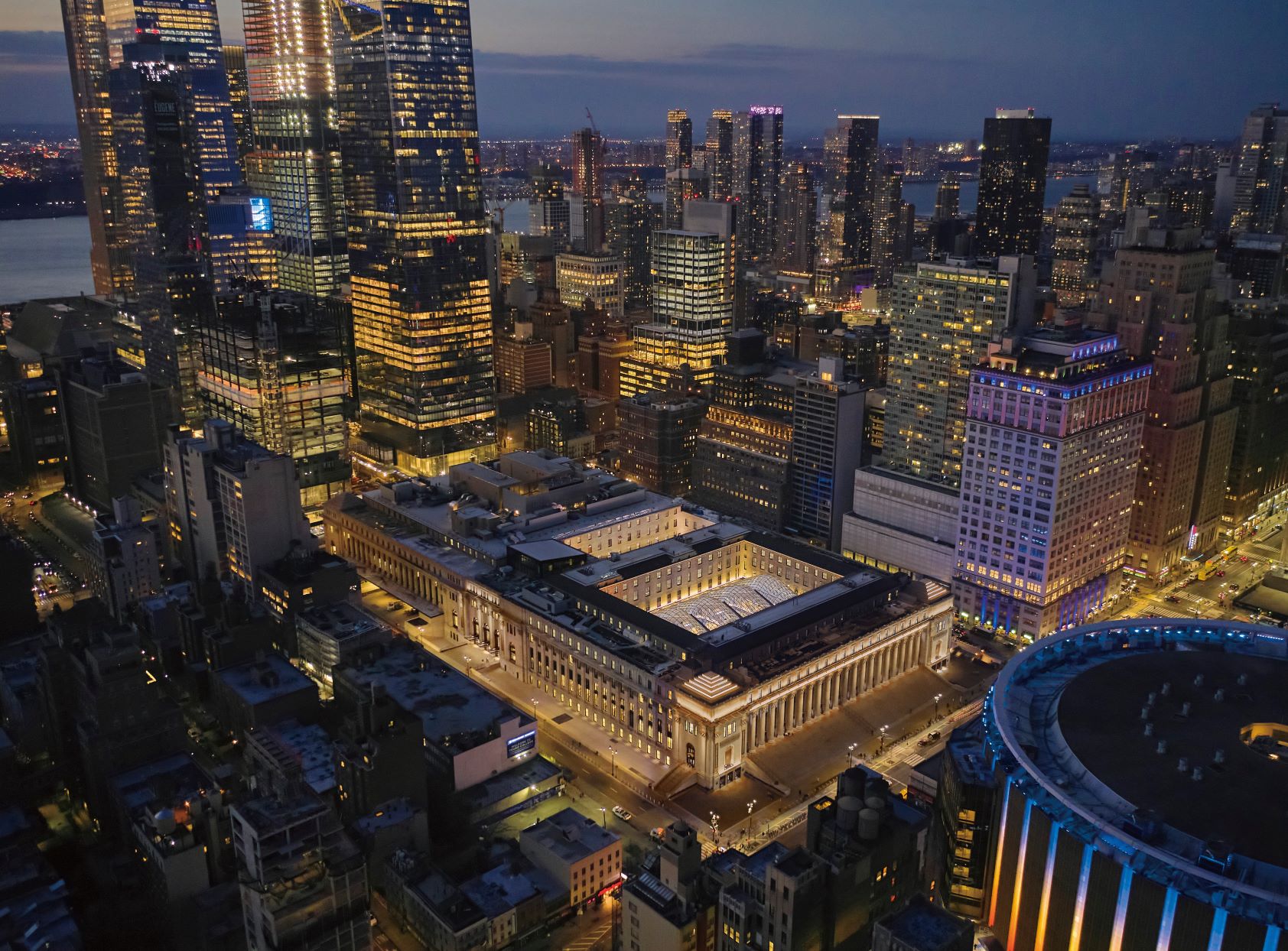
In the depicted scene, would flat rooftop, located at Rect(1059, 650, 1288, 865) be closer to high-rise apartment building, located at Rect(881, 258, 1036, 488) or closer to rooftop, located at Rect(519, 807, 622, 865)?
rooftop, located at Rect(519, 807, 622, 865)

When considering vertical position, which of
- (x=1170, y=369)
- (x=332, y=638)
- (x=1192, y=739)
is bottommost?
(x=332, y=638)

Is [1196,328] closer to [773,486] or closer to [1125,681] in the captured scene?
[773,486]

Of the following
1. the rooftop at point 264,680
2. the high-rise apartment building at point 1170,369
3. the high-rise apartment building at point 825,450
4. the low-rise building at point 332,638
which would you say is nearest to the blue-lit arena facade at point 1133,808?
the high-rise apartment building at point 1170,369

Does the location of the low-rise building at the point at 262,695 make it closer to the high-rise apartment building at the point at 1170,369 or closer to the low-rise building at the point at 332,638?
the low-rise building at the point at 332,638

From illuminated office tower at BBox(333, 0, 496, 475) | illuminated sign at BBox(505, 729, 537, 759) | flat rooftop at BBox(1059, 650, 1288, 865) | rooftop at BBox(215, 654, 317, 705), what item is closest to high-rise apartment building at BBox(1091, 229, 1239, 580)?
flat rooftop at BBox(1059, 650, 1288, 865)

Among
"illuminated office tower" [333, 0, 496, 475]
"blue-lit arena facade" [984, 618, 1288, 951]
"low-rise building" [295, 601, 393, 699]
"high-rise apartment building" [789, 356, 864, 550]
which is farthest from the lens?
"illuminated office tower" [333, 0, 496, 475]

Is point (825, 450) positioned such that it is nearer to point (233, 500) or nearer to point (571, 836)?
point (571, 836)

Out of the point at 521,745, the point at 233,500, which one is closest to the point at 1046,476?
the point at 521,745
